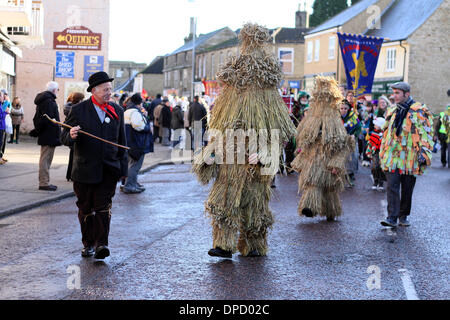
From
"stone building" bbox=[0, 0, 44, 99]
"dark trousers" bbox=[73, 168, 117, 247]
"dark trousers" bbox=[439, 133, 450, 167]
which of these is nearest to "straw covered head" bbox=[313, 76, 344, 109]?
"dark trousers" bbox=[73, 168, 117, 247]

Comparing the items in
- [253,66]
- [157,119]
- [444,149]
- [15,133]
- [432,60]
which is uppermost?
[432,60]

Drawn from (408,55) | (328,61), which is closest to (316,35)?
(328,61)

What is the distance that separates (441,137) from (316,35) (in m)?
30.7

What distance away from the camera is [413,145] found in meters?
8.52

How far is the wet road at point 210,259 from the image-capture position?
17.9ft

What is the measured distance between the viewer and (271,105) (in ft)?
21.6

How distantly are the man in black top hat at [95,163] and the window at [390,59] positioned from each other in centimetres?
3713

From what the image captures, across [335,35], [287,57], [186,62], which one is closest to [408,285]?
[335,35]

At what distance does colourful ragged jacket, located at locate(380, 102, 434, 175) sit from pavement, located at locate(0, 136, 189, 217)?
557 centimetres

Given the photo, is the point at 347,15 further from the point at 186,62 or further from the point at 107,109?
the point at 107,109

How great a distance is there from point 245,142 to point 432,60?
36.7 m

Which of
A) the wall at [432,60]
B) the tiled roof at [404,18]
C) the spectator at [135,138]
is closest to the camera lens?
the spectator at [135,138]

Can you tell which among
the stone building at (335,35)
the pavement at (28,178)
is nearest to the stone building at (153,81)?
the stone building at (335,35)

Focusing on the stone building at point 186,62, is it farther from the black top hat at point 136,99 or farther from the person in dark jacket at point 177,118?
the black top hat at point 136,99
